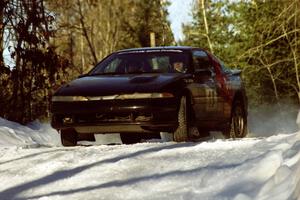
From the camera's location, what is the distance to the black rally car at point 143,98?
8391 millimetres

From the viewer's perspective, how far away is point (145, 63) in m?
9.60

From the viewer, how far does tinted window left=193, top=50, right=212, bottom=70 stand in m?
9.93

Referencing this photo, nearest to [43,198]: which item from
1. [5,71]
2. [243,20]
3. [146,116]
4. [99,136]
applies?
[146,116]

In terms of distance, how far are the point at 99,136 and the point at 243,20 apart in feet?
58.0

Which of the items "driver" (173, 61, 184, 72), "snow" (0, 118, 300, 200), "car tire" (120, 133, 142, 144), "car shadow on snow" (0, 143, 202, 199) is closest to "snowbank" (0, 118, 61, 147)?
"car tire" (120, 133, 142, 144)

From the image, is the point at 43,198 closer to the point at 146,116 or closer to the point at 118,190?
the point at 118,190

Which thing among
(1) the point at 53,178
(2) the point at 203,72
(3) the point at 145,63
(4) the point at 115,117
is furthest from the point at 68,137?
(1) the point at 53,178

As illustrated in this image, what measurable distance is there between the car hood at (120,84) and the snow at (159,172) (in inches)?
38.0

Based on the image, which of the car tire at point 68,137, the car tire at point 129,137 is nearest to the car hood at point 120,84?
the car tire at point 68,137

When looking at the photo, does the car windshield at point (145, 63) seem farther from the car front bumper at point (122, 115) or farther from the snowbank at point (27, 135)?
the snowbank at point (27, 135)

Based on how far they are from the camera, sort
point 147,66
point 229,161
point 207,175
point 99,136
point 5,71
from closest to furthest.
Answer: point 207,175 → point 229,161 → point 147,66 → point 99,136 → point 5,71

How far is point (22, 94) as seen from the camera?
49.6 feet

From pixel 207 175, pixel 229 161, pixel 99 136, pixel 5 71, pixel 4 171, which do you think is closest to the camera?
pixel 207 175

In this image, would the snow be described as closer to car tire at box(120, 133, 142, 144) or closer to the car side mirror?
the car side mirror
